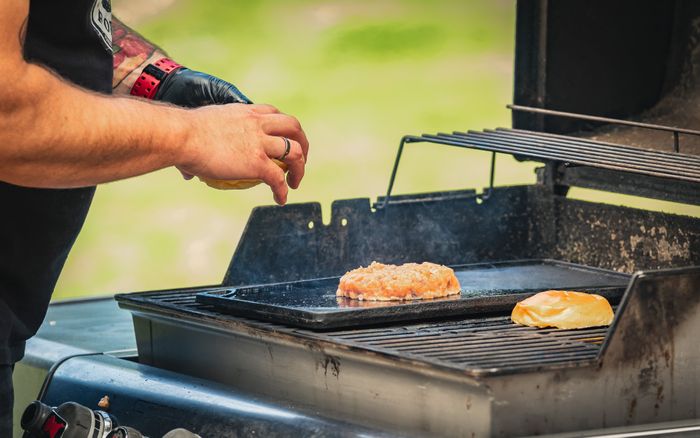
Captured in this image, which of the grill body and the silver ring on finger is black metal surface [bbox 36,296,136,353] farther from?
the silver ring on finger

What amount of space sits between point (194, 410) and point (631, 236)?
1.16 m

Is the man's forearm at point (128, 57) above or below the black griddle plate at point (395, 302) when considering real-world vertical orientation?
above

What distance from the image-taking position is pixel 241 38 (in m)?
7.65

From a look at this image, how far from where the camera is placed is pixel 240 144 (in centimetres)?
196

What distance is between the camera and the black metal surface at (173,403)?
79.7 inches

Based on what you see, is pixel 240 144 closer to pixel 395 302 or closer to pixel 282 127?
pixel 282 127

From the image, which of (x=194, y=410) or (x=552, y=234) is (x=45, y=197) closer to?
(x=194, y=410)

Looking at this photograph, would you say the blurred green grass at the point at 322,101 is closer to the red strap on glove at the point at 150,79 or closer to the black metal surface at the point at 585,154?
the black metal surface at the point at 585,154

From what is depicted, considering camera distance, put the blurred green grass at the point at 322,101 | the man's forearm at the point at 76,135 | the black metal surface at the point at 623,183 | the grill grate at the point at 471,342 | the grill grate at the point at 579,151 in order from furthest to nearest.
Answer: the blurred green grass at the point at 322,101 → the black metal surface at the point at 623,183 → the grill grate at the point at 579,151 → the grill grate at the point at 471,342 → the man's forearm at the point at 76,135

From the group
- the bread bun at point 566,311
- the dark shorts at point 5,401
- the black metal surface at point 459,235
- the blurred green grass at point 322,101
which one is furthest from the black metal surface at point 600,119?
the blurred green grass at point 322,101

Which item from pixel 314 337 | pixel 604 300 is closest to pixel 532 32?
pixel 604 300

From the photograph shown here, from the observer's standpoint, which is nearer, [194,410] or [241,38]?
[194,410]

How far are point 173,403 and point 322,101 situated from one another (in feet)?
18.0

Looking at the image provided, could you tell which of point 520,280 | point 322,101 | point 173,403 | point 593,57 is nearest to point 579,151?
point 520,280
